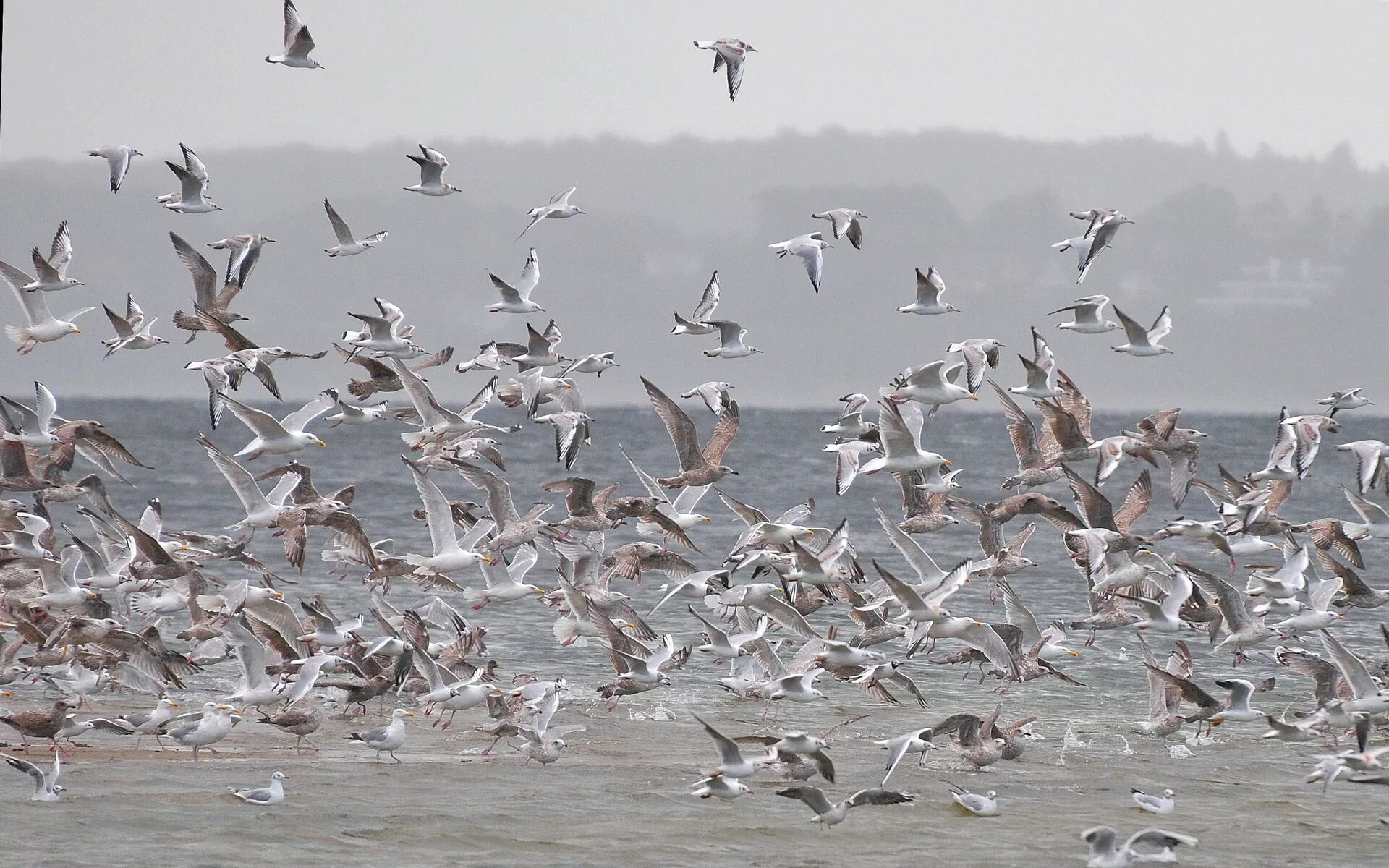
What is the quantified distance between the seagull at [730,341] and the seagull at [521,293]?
204 centimetres

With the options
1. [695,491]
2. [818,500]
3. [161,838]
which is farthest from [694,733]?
[818,500]

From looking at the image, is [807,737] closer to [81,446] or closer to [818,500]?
[81,446]

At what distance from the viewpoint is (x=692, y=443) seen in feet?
51.3

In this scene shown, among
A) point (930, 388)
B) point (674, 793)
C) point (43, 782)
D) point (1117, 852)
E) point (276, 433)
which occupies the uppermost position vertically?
point (930, 388)

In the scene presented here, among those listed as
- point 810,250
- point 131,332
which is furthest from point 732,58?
point 131,332

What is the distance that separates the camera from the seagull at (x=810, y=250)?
54.3 feet

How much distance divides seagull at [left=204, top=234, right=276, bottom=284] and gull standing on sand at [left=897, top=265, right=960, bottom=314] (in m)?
6.75

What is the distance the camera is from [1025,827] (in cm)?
1164

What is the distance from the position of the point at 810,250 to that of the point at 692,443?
8.74ft

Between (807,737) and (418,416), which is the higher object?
(418,416)

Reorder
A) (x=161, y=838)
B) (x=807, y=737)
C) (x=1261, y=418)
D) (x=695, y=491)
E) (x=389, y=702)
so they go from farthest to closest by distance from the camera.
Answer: (x=1261, y=418), (x=695, y=491), (x=389, y=702), (x=807, y=737), (x=161, y=838)

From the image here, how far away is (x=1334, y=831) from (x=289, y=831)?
756 cm

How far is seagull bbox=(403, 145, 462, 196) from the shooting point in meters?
17.2

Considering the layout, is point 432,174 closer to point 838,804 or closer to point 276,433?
point 276,433
